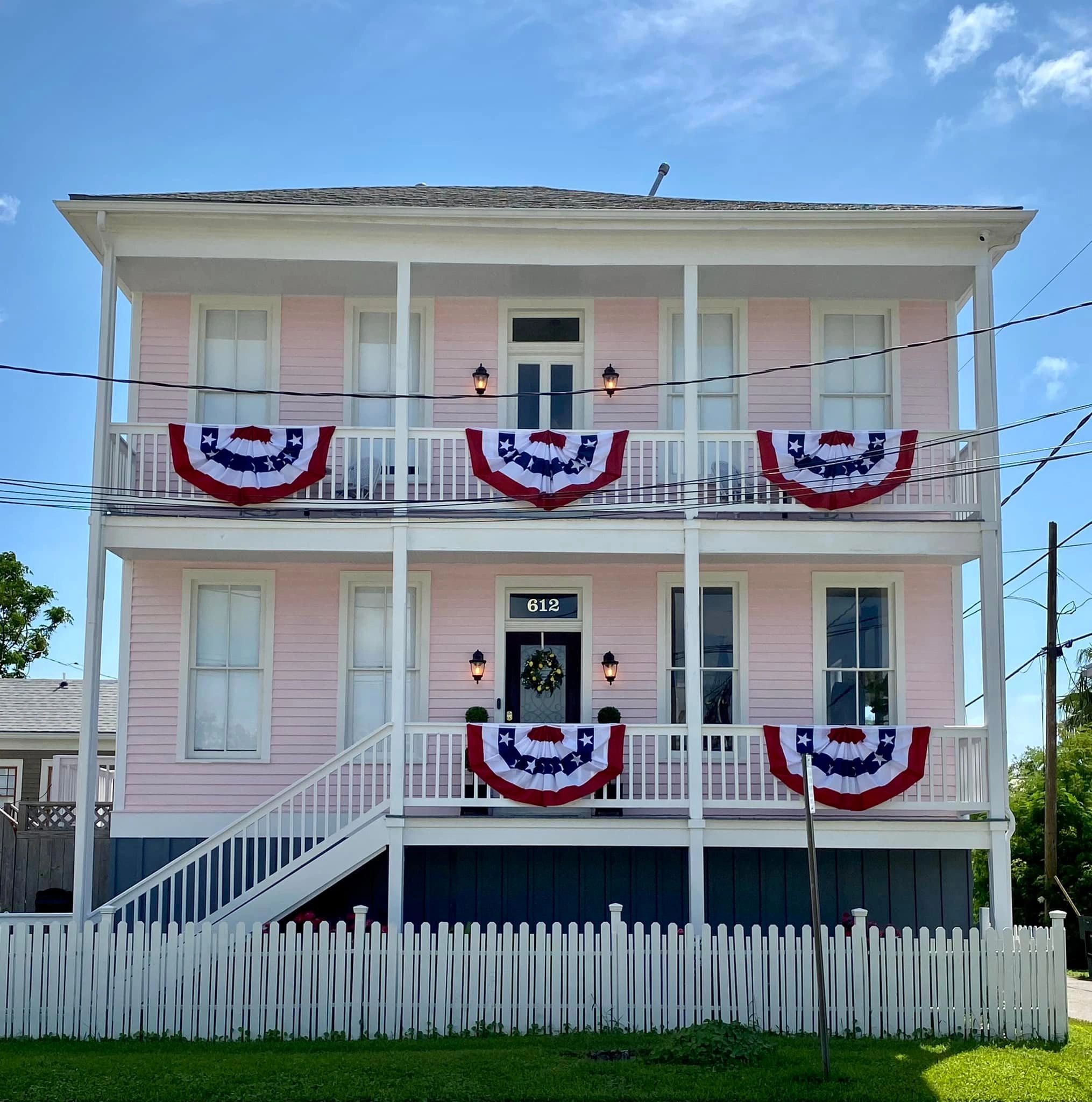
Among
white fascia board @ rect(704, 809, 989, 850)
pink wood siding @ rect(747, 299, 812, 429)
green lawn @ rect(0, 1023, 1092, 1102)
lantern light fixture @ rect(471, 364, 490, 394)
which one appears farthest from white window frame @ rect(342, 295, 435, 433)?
green lawn @ rect(0, 1023, 1092, 1102)

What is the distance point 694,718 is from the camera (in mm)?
15203

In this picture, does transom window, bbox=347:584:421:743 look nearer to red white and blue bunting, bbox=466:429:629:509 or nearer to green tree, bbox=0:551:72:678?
red white and blue bunting, bbox=466:429:629:509

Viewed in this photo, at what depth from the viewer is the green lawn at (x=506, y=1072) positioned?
1100 cm

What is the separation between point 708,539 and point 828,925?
4889 mm

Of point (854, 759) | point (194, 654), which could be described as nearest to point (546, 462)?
point (854, 759)

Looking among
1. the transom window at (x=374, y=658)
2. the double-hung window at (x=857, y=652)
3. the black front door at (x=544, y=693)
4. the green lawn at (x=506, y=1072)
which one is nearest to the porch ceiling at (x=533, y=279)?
the double-hung window at (x=857, y=652)

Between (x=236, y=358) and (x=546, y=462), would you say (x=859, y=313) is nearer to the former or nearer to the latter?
(x=546, y=462)

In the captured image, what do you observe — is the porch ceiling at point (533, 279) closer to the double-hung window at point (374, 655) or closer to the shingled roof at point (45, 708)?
the double-hung window at point (374, 655)

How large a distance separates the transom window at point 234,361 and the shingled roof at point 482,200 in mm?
1578

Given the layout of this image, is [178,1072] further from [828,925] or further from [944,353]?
[944,353]

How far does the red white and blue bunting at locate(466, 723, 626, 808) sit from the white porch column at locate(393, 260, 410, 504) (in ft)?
9.01

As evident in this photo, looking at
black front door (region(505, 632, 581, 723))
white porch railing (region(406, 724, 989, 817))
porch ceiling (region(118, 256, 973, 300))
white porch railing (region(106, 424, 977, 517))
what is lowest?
white porch railing (region(406, 724, 989, 817))

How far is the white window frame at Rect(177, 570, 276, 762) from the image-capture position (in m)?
17.1

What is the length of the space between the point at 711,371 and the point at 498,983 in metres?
8.23
